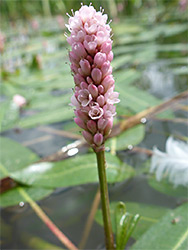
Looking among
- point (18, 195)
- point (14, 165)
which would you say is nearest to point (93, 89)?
point (18, 195)

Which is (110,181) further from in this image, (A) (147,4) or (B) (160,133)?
(A) (147,4)

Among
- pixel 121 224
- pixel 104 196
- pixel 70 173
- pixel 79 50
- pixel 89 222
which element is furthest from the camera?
pixel 70 173

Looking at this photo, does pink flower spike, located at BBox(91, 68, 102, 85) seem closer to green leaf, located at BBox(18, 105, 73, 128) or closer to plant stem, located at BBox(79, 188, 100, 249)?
plant stem, located at BBox(79, 188, 100, 249)

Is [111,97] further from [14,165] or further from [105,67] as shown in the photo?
[14,165]

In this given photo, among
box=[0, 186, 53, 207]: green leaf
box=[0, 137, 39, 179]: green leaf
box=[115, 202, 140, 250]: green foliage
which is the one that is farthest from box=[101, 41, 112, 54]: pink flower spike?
box=[0, 137, 39, 179]: green leaf

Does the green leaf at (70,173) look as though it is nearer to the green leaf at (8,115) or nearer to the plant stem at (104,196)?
the plant stem at (104,196)
